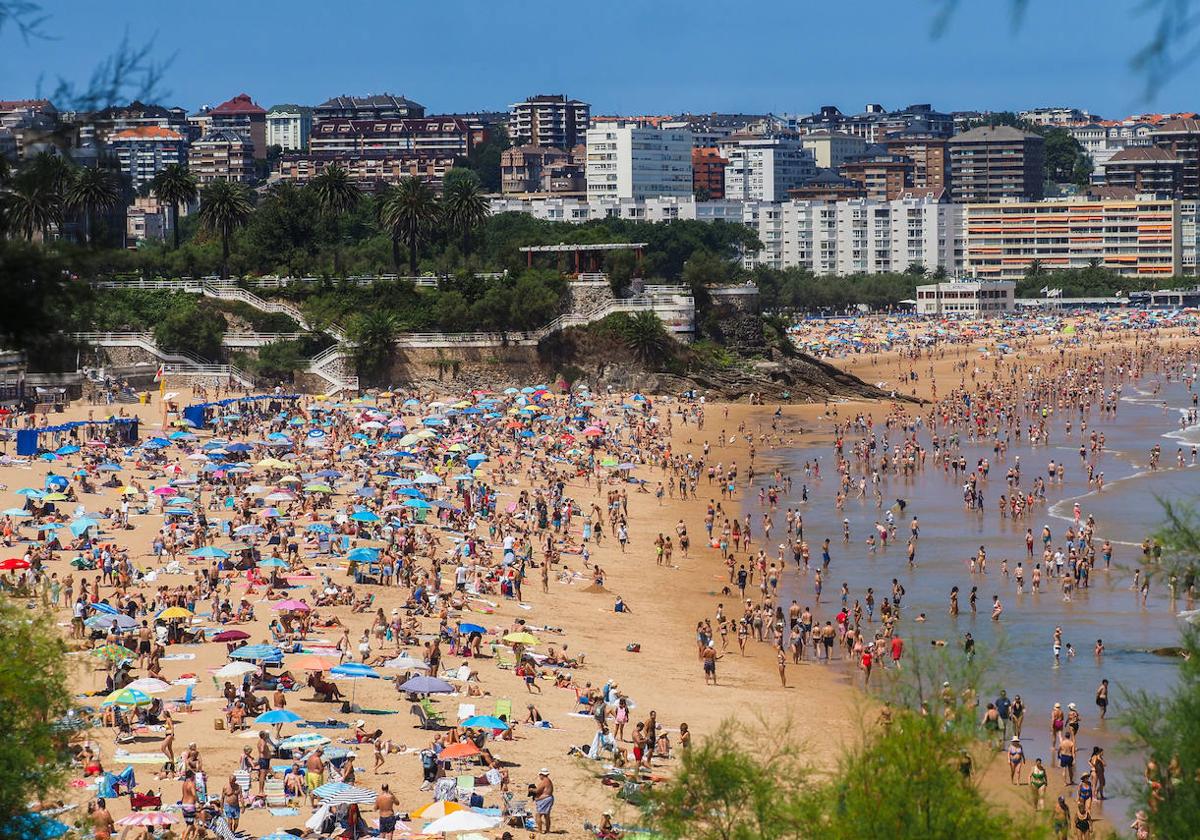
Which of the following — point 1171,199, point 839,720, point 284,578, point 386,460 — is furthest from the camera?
point 1171,199

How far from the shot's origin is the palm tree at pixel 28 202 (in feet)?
18.6

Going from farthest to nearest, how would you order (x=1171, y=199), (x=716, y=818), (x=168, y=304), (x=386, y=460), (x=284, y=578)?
(x=1171, y=199), (x=168, y=304), (x=386, y=460), (x=284, y=578), (x=716, y=818)

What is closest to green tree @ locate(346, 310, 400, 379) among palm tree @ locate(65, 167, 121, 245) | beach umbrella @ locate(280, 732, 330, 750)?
beach umbrella @ locate(280, 732, 330, 750)

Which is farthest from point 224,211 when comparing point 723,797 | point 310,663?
point 723,797

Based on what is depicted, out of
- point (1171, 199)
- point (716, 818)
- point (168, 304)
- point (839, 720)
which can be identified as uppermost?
point (1171, 199)

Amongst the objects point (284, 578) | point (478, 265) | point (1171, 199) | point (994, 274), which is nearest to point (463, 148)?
point (994, 274)

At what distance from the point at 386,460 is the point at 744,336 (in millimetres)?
30673

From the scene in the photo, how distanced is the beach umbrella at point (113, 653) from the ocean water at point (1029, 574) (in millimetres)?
10665

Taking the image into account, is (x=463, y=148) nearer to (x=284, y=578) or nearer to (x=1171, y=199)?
(x=1171, y=199)

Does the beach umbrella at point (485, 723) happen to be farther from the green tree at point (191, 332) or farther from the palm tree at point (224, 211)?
the palm tree at point (224, 211)

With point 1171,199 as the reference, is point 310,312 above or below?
below

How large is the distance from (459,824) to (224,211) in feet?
196

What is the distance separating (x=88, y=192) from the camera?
7.14 metres

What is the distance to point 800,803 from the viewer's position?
13070mm
